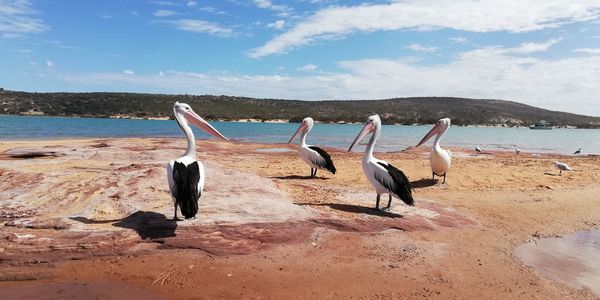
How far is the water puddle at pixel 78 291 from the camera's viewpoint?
15.1ft

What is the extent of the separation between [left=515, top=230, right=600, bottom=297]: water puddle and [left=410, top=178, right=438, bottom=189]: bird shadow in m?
4.93

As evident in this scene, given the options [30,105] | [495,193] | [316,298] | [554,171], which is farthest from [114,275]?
[30,105]

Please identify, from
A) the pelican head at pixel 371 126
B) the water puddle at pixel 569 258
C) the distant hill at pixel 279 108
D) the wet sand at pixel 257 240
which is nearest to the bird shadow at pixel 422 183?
the wet sand at pixel 257 240

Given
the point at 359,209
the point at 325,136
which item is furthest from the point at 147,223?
the point at 325,136

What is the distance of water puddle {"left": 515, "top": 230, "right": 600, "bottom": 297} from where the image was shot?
573cm

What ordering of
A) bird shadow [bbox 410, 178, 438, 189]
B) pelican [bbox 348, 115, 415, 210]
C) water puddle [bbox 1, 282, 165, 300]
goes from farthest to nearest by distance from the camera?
bird shadow [bbox 410, 178, 438, 189]
pelican [bbox 348, 115, 415, 210]
water puddle [bbox 1, 282, 165, 300]

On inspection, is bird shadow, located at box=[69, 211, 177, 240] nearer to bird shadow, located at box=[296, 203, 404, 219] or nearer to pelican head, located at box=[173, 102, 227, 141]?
pelican head, located at box=[173, 102, 227, 141]

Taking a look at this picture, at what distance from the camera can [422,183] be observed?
43.1 feet

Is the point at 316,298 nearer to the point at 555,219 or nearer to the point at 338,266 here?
the point at 338,266

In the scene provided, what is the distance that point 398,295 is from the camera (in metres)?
4.99

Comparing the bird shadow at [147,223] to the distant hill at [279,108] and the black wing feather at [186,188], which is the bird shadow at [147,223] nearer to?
the black wing feather at [186,188]

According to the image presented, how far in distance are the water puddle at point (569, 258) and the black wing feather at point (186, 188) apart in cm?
475

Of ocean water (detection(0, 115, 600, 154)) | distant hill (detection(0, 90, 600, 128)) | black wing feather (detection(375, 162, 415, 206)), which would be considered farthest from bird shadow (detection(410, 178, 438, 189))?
distant hill (detection(0, 90, 600, 128))

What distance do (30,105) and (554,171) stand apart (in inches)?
3901
